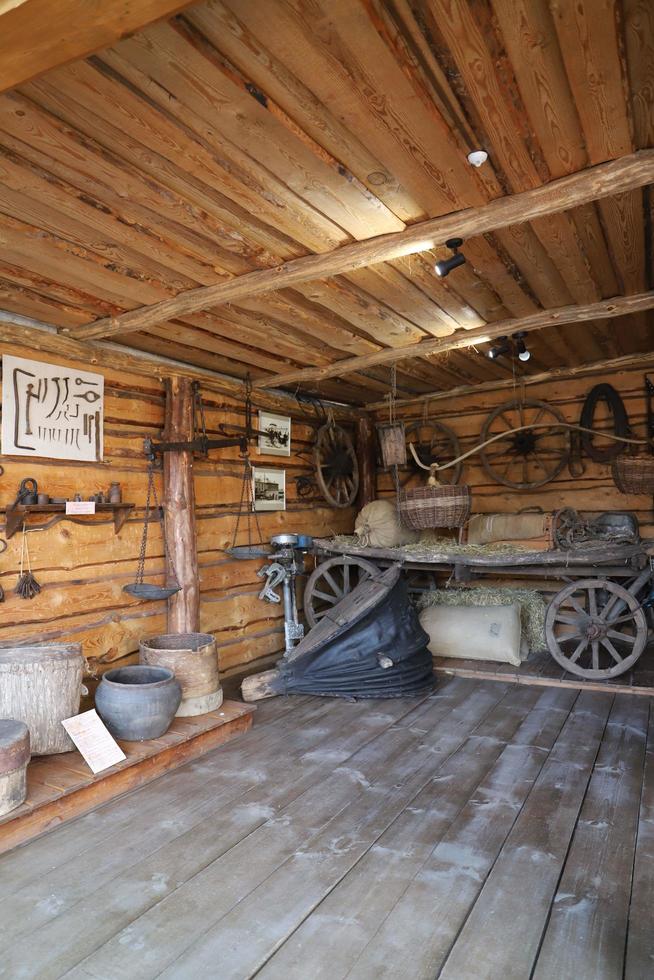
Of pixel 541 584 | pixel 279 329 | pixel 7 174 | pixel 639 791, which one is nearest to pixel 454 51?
pixel 7 174

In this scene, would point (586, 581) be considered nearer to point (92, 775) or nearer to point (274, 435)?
point (274, 435)

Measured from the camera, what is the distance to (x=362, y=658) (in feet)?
14.9

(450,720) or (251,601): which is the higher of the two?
(251,601)

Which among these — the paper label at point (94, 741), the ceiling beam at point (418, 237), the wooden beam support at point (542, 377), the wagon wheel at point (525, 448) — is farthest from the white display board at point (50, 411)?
the wagon wheel at point (525, 448)

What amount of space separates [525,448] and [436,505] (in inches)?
71.0

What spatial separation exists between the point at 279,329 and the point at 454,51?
2.55 m

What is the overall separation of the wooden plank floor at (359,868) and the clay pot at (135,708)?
28 cm

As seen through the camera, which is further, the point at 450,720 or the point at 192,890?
the point at 450,720

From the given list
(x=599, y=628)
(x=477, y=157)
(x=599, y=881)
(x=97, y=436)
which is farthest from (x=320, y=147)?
(x=599, y=628)

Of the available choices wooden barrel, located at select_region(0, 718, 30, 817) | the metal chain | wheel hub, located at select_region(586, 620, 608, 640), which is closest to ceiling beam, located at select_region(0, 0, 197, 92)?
wooden barrel, located at select_region(0, 718, 30, 817)

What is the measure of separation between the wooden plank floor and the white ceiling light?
267cm

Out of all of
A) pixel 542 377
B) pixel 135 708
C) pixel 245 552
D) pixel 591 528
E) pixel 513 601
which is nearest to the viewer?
pixel 135 708

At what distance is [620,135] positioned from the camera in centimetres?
225

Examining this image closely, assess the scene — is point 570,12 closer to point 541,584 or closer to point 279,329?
point 279,329
